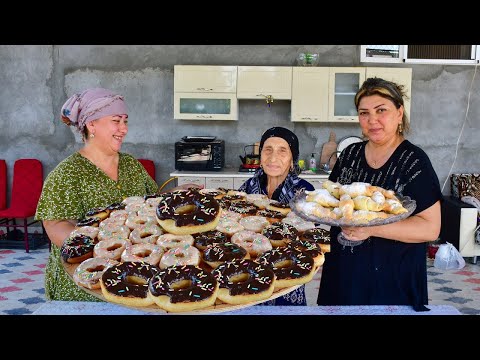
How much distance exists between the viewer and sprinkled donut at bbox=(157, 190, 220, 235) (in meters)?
2.09

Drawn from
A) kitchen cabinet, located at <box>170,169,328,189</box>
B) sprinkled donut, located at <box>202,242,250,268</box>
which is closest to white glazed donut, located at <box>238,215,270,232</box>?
sprinkled donut, located at <box>202,242,250,268</box>

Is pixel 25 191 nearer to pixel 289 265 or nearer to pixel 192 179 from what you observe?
pixel 192 179

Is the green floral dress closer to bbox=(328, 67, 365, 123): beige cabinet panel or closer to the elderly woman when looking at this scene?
the elderly woman

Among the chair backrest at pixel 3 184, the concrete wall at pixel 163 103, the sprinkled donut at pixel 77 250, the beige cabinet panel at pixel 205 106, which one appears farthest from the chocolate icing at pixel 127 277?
the chair backrest at pixel 3 184

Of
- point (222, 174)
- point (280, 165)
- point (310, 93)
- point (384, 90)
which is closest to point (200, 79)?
point (222, 174)

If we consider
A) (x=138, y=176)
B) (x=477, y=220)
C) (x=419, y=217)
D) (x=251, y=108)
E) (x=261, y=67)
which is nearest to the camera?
(x=419, y=217)

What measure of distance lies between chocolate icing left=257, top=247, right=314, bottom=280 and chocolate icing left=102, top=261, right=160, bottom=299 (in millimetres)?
410

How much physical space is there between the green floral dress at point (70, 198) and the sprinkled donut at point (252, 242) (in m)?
0.71

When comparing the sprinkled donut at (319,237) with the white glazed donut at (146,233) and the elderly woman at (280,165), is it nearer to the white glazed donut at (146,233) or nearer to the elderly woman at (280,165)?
the elderly woman at (280,165)

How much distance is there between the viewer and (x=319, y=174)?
258 inches

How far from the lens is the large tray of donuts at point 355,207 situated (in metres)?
1.95

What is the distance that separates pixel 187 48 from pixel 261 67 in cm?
108
